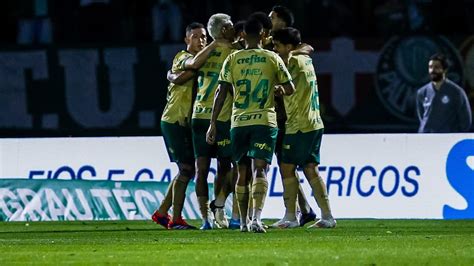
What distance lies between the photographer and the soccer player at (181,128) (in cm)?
1560

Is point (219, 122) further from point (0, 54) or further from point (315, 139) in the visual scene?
point (0, 54)

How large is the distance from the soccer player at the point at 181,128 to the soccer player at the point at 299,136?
891mm

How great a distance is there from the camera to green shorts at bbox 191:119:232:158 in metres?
15.1

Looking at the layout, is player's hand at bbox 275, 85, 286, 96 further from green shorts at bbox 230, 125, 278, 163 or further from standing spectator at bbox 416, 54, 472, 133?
standing spectator at bbox 416, 54, 472, 133

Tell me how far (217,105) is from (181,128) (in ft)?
5.13

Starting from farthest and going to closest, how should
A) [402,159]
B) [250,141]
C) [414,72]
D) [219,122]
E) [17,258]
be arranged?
1. [414,72]
2. [402,159]
3. [219,122]
4. [250,141]
5. [17,258]

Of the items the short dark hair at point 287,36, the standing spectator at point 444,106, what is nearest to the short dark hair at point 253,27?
the short dark hair at point 287,36

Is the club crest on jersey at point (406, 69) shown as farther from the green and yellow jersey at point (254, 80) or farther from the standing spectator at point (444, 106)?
the green and yellow jersey at point (254, 80)

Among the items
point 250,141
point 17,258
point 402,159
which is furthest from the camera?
point 402,159

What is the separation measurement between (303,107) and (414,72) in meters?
8.25

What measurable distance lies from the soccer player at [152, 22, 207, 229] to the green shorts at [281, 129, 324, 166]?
1.04 meters

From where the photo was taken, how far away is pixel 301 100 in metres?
15.4

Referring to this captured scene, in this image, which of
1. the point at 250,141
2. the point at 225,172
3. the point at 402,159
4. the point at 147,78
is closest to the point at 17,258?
the point at 250,141

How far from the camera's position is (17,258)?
11.2 m
